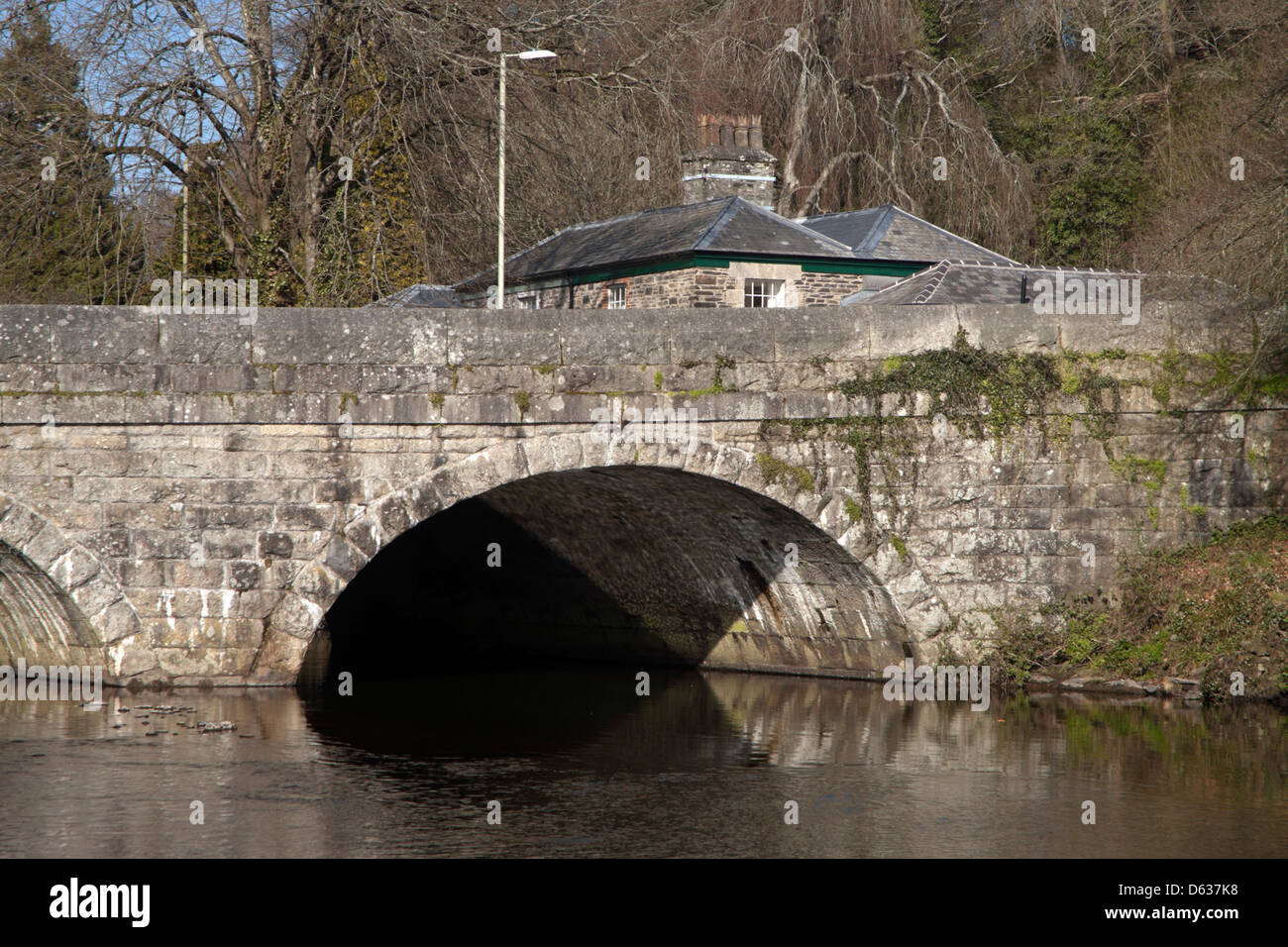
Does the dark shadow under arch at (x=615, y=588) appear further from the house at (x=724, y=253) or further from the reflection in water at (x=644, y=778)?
the house at (x=724, y=253)

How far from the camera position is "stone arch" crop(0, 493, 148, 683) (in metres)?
12.7

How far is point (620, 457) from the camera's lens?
13.6 m

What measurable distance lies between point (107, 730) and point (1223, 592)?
398 inches

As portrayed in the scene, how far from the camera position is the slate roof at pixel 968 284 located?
1917cm

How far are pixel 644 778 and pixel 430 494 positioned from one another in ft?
10.8

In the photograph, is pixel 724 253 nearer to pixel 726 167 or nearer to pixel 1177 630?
pixel 726 167

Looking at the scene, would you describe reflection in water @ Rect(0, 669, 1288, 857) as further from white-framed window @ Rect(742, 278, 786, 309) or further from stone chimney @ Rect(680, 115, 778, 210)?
stone chimney @ Rect(680, 115, 778, 210)

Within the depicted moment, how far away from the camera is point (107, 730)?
12195 millimetres

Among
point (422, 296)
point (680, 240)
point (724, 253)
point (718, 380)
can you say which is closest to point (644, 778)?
point (718, 380)

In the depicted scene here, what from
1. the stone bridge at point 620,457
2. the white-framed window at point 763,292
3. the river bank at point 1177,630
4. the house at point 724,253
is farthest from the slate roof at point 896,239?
the river bank at point 1177,630

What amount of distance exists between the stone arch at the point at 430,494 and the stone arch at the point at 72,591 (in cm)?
114

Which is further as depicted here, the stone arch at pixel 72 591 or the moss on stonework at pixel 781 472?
the moss on stonework at pixel 781 472
